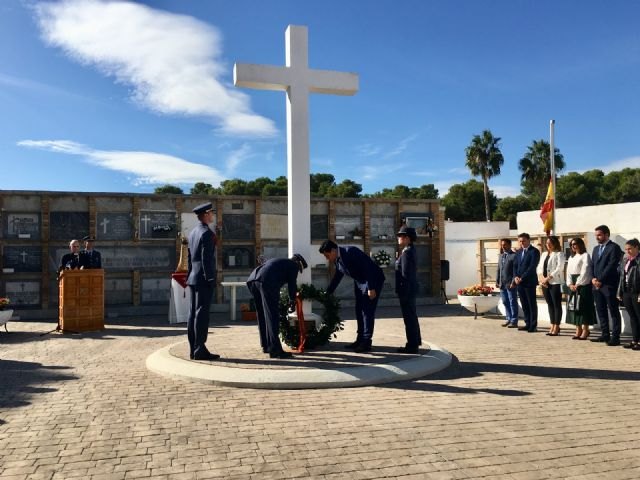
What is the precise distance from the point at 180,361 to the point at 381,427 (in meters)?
3.31

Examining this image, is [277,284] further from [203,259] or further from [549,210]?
[549,210]

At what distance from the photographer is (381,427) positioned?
459 cm

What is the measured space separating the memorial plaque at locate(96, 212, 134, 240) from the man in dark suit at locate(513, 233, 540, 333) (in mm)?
10012

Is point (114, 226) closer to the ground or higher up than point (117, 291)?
higher up

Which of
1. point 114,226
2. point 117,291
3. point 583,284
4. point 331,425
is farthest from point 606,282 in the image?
point 114,226

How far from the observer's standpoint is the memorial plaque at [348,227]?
Answer: 1608 cm

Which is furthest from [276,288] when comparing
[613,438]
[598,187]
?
[598,187]

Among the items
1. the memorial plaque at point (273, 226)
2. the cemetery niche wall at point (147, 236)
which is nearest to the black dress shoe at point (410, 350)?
the cemetery niche wall at point (147, 236)

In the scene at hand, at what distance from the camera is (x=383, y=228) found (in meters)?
16.6

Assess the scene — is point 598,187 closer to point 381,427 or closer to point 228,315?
point 228,315

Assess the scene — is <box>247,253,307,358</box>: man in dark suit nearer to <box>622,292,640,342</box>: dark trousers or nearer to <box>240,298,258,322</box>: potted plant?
<box>622,292,640,342</box>: dark trousers

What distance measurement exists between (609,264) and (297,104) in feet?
19.3

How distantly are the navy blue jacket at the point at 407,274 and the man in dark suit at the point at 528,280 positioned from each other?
14.0 ft

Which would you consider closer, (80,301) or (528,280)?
(528,280)
